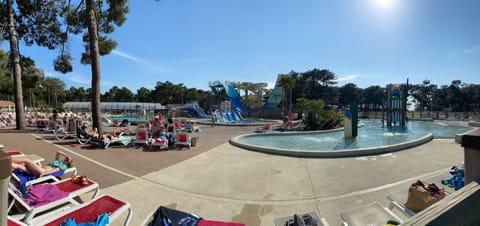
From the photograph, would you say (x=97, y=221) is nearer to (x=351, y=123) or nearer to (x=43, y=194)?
(x=43, y=194)

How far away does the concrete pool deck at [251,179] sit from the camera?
371 centimetres

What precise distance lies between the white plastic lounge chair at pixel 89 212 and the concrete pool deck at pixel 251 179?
434mm

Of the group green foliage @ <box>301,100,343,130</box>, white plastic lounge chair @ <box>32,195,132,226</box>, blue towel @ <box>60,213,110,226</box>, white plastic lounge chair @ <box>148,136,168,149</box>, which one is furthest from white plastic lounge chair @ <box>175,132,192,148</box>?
green foliage @ <box>301,100,343,130</box>

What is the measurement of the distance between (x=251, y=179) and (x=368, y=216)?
2.69 metres

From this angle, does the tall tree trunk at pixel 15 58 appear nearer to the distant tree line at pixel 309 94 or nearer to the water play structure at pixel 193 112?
the water play structure at pixel 193 112

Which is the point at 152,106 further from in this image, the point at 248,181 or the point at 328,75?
the point at 248,181

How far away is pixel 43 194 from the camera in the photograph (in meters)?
3.21

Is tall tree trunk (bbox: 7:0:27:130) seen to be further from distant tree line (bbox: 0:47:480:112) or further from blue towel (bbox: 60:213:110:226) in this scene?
distant tree line (bbox: 0:47:480:112)

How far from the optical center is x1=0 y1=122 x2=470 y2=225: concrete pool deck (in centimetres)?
371

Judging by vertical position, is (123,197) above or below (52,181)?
below

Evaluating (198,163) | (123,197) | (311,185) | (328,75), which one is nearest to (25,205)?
(123,197)

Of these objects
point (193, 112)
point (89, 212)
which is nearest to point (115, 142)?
point (89, 212)

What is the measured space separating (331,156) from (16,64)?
17.7 m

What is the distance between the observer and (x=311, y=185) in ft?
15.3
